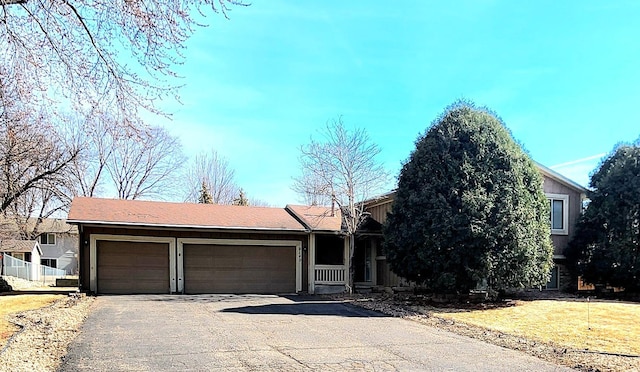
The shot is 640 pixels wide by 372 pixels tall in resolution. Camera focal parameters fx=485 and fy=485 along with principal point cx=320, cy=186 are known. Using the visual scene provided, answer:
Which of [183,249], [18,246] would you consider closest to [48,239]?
[18,246]

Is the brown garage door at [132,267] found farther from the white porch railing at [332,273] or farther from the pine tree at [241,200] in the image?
the pine tree at [241,200]

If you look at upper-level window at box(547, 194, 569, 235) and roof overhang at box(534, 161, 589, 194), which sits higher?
roof overhang at box(534, 161, 589, 194)

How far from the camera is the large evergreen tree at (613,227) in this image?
50.2ft

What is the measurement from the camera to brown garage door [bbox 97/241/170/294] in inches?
641

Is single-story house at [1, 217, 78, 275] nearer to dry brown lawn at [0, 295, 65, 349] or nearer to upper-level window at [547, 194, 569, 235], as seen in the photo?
dry brown lawn at [0, 295, 65, 349]

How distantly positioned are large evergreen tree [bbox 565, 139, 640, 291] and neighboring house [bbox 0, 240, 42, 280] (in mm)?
31702

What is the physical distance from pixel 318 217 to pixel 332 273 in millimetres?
2449

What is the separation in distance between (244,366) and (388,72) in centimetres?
1078

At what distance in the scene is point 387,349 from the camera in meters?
7.67

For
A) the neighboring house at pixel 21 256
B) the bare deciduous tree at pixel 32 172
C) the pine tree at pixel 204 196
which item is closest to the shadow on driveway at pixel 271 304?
the bare deciduous tree at pixel 32 172

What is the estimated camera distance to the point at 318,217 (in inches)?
772

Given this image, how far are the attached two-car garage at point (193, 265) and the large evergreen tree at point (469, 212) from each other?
5.14 metres

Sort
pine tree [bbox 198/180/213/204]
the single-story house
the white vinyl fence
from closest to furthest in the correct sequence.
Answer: the white vinyl fence
pine tree [bbox 198/180/213/204]
the single-story house

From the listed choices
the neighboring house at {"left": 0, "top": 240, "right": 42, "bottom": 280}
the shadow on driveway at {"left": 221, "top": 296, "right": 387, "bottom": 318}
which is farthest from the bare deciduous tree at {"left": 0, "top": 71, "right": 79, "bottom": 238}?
the shadow on driveway at {"left": 221, "top": 296, "right": 387, "bottom": 318}
